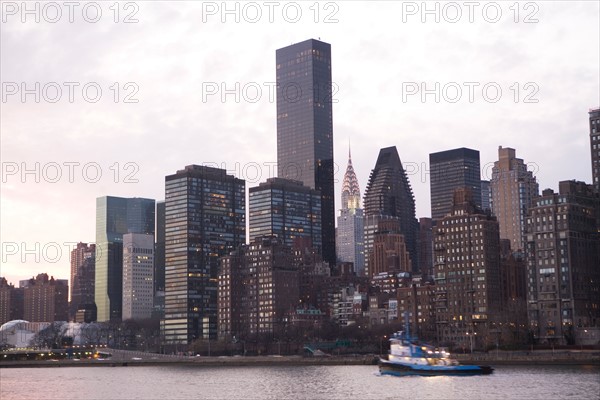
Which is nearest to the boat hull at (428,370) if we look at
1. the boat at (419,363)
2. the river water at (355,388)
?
the boat at (419,363)

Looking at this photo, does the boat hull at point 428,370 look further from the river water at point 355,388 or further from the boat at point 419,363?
the river water at point 355,388

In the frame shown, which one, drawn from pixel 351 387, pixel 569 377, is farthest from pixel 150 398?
pixel 569 377

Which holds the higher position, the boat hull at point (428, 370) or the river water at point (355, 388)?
the boat hull at point (428, 370)

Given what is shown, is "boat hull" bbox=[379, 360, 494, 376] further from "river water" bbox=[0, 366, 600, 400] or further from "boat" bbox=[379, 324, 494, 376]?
"river water" bbox=[0, 366, 600, 400]

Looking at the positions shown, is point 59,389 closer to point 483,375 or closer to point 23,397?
point 23,397

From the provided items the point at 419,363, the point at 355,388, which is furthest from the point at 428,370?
the point at 355,388

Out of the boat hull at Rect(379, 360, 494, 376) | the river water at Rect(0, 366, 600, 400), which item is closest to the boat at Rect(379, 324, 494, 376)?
the boat hull at Rect(379, 360, 494, 376)

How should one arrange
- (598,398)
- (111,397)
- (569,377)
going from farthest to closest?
(569,377)
(111,397)
(598,398)
